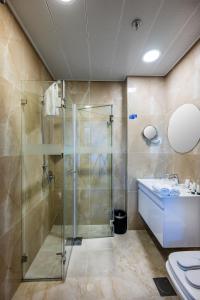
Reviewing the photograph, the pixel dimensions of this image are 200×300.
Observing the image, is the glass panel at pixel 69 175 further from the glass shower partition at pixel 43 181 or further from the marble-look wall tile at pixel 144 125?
the marble-look wall tile at pixel 144 125

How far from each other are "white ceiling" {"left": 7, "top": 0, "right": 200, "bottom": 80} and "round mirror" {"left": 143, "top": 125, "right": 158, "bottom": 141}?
2.90ft

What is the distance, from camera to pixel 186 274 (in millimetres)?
1073

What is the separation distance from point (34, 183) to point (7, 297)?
106 centimetres

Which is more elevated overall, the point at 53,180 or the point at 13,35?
the point at 13,35

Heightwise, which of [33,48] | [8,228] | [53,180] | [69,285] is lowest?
[69,285]

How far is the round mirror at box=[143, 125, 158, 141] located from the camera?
2.80 m

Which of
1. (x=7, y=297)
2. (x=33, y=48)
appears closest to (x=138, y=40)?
(x=33, y=48)

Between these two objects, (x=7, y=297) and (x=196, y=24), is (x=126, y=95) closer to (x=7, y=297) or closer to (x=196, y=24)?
(x=196, y=24)

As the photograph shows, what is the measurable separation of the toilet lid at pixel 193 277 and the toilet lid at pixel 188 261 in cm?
3

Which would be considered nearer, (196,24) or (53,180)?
(196,24)

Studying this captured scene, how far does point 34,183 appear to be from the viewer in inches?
83.7

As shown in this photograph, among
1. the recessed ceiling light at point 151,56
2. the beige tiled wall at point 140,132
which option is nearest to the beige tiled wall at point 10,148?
the recessed ceiling light at point 151,56

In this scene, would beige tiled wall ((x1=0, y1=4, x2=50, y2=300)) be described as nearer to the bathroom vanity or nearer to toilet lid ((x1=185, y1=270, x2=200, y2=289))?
toilet lid ((x1=185, y1=270, x2=200, y2=289))

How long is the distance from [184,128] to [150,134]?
23.8 inches
